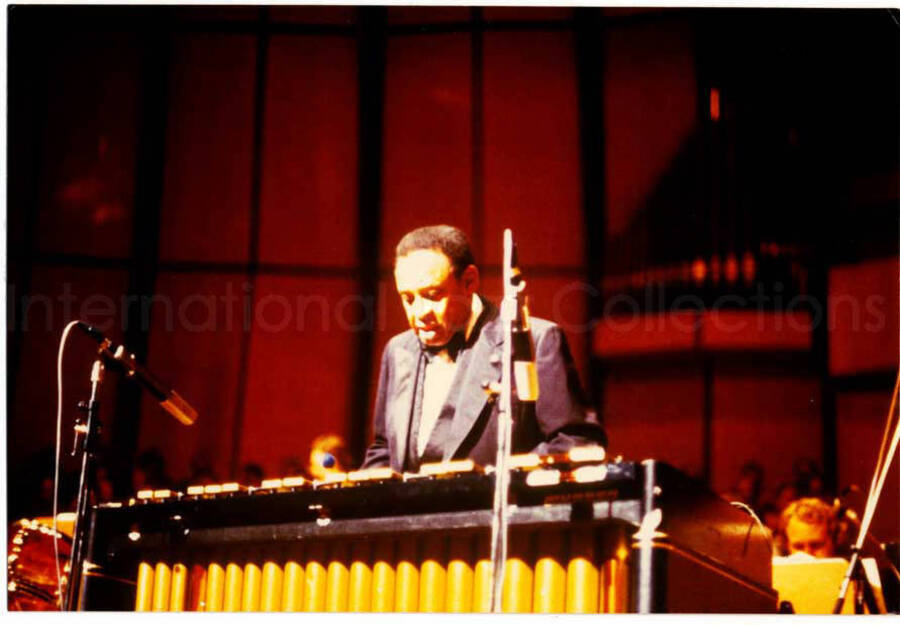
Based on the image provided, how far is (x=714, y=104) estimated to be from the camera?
707cm

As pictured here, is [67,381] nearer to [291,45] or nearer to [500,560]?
[291,45]

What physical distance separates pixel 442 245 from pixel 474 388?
1.47 feet

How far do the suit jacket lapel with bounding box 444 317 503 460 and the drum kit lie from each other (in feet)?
4.53

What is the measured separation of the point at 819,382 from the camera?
6887mm

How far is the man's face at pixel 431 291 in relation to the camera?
3293 millimetres

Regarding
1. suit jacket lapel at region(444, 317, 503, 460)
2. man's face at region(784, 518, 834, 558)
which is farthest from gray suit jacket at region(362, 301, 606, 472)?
man's face at region(784, 518, 834, 558)

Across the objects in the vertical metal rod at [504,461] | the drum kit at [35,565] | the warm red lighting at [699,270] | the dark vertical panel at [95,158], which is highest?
the dark vertical panel at [95,158]

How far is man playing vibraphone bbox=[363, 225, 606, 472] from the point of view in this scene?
312cm

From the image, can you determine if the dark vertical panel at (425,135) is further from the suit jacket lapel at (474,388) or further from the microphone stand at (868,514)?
the microphone stand at (868,514)

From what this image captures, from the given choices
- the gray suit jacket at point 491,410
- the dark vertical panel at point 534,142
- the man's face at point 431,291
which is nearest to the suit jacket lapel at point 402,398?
the gray suit jacket at point 491,410

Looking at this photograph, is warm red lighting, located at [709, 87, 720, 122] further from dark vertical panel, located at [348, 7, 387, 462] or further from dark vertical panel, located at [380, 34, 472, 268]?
dark vertical panel, located at [348, 7, 387, 462]

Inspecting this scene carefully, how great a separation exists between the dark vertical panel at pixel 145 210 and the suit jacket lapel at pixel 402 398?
369cm

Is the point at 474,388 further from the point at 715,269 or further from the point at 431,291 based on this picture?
the point at 715,269

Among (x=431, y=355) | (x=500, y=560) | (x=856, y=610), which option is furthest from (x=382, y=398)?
(x=856, y=610)
